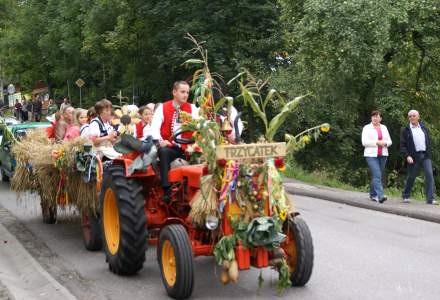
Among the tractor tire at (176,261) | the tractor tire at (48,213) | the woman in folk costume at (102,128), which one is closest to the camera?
the tractor tire at (176,261)

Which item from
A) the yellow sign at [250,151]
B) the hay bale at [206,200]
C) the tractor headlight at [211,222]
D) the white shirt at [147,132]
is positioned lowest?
the tractor headlight at [211,222]

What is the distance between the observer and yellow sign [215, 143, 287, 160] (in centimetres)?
606

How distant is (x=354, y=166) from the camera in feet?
84.8

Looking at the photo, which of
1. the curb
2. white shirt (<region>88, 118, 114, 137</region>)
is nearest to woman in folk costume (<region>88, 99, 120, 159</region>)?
white shirt (<region>88, 118, 114, 137</region>)

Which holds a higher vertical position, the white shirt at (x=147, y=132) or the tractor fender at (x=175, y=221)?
the white shirt at (x=147, y=132)

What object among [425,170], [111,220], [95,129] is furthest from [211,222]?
[425,170]

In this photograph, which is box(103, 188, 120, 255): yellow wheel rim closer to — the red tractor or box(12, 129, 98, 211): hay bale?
the red tractor

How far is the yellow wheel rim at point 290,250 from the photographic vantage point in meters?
6.69

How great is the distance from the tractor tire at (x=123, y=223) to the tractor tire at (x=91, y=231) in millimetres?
903

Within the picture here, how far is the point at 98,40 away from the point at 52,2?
13.6 m

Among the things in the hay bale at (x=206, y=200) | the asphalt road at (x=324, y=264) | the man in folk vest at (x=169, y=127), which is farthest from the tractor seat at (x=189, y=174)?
the asphalt road at (x=324, y=264)

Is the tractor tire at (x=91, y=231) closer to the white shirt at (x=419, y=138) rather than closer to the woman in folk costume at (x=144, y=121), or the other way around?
the woman in folk costume at (x=144, y=121)

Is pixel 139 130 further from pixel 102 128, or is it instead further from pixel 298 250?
pixel 298 250

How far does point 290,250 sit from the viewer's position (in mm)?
6746
